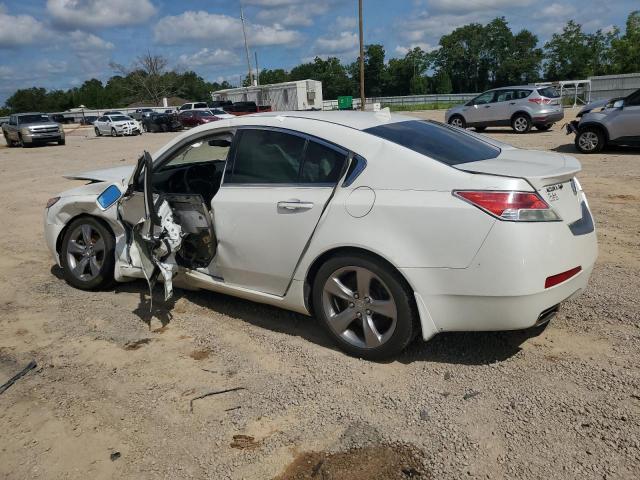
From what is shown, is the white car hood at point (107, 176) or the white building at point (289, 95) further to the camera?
the white building at point (289, 95)

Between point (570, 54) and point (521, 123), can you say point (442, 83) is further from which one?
point (521, 123)

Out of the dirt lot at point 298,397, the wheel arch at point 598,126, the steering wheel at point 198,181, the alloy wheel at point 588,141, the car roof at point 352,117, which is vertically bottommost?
the dirt lot at point 298,397

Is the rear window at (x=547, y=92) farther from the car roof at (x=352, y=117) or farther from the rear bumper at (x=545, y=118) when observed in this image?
the car roof at (x=352, y=117)

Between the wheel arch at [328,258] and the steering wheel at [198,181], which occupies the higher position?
the steering wheel at [198,181]

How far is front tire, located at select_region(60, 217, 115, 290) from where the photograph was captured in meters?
4.65

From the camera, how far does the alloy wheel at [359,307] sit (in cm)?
324

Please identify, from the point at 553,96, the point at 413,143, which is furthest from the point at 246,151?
the point at 553,96

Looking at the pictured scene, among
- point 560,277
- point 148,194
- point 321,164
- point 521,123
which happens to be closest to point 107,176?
point 148,194

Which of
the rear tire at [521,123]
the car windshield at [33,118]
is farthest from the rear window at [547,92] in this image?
the car windshield at [33,118]

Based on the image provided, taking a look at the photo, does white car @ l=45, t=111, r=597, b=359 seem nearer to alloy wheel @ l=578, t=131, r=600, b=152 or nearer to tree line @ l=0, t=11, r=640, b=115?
alloy wheel @ l=578, t=131, r=600, b=152

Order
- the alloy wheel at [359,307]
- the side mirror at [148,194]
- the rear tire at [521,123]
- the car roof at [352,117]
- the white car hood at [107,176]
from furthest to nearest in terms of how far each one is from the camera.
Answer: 1. the rear tire at [521,123]
2. the white car hood at [107,176]
3. the side mirror at [148,194]
4. the car roof at [352,117]
5. the alloy wheel at [359,307]

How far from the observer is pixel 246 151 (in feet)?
12.6

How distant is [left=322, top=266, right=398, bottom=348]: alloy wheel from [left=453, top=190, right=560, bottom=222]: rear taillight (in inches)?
28.6

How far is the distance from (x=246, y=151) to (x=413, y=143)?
1.23 m
